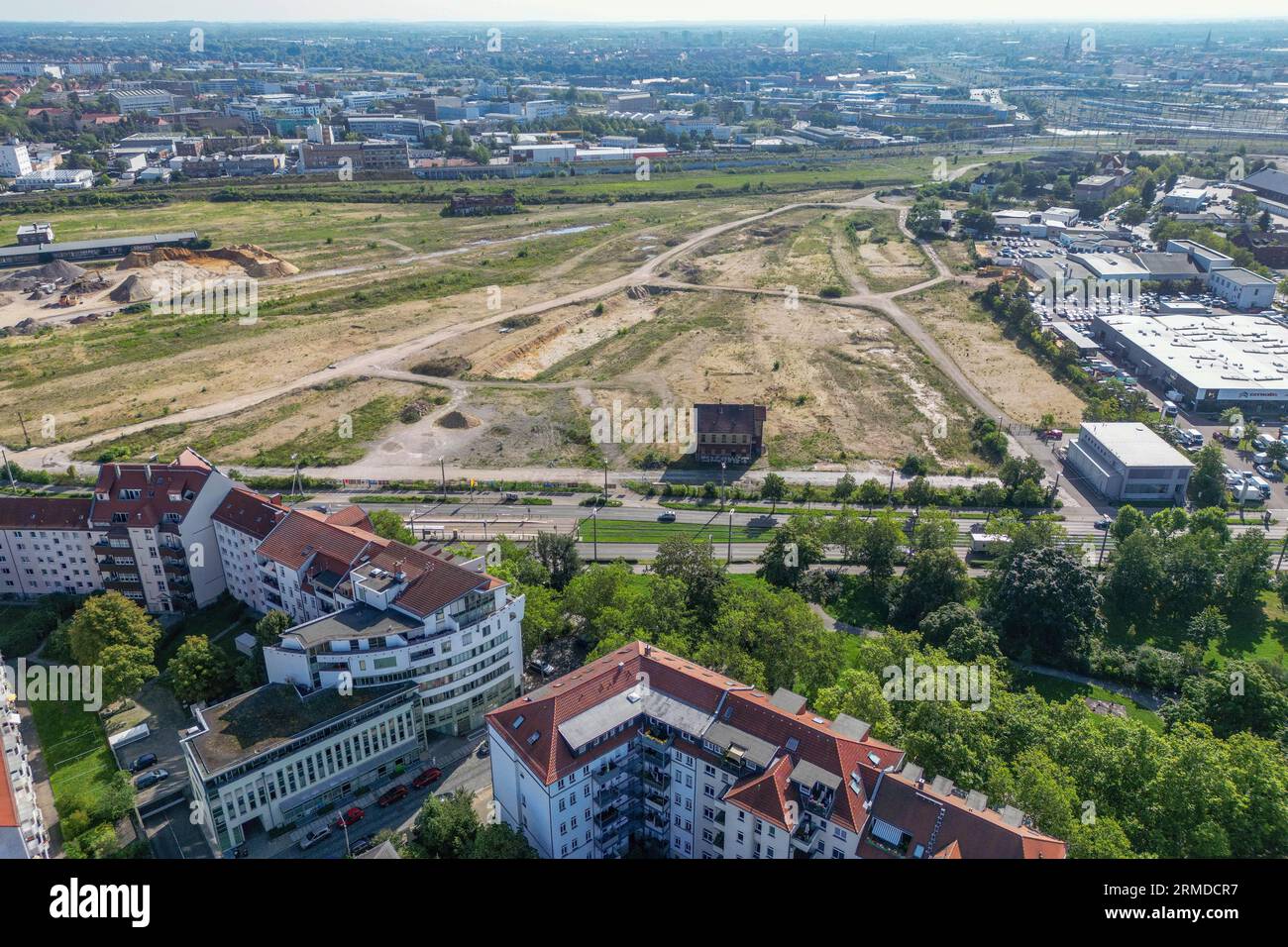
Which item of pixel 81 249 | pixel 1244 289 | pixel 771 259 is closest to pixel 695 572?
pixel 771 259

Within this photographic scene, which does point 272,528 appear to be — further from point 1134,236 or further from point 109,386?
point 1134,236

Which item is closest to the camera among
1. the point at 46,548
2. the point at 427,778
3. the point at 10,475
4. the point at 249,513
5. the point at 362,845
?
the point at 362,845

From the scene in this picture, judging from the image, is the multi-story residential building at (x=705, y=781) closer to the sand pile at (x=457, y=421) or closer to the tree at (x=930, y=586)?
the tree at (x=930, y=586)

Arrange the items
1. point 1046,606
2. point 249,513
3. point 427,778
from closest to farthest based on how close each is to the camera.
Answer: point 427,778, point 1046,606, point 249,513

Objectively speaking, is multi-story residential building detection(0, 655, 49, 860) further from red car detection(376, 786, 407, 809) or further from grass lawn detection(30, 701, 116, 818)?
red car detection(376, 786, 407, 809)

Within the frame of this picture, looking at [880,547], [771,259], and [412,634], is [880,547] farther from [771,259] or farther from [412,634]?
[771,259]
